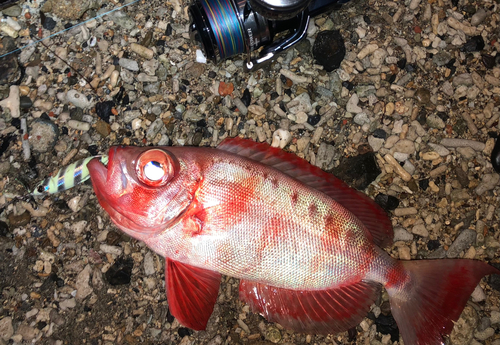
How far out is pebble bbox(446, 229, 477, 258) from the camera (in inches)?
96.7

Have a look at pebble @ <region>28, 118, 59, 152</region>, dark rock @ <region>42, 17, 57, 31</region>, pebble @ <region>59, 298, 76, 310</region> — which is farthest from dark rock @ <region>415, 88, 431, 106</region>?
pebble @ <region>59, 298, 76, 310</region>

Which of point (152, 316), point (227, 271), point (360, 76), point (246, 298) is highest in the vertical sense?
point (360, 76)

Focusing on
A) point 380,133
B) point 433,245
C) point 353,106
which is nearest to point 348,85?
point 353,106

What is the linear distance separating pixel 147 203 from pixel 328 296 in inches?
48.5

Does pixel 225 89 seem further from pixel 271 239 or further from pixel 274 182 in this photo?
pixel 271 239

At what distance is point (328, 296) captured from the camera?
2164 millimetres

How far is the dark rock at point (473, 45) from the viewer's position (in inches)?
102

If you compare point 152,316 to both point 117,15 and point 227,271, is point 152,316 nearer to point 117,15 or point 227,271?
point 227,271

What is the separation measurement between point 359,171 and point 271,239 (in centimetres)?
91

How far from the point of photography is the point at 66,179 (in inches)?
91.3

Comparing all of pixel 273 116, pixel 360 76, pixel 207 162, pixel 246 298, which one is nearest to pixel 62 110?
pixel 207 162

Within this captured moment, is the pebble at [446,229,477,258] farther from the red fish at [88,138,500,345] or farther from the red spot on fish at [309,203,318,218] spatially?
the red spot on fish at [309,203,318,218]

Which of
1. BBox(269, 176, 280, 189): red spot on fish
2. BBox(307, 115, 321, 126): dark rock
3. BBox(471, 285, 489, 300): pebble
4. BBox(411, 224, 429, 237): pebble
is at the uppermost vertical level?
BBox(269, 176, 280, 189): red spot on fish

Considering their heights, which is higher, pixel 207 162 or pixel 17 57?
pixel 17 57
